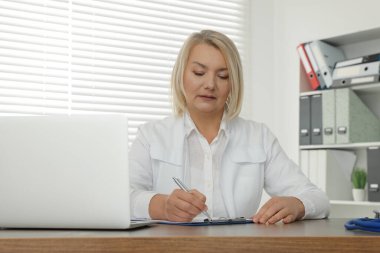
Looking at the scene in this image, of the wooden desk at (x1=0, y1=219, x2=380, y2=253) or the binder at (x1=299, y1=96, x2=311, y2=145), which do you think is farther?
the binder at (x1=299, y1=96, x2=311, y2=145)

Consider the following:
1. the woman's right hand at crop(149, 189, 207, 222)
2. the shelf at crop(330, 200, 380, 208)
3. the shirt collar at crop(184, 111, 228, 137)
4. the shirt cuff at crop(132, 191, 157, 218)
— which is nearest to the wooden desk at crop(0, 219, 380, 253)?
the woman's right hand at crop(149, 189, 207, 222)

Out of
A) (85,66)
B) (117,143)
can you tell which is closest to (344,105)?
(85,66)

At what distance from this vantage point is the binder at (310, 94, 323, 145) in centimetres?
348

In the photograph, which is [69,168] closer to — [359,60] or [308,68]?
[359,60]

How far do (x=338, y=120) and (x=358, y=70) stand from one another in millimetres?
298

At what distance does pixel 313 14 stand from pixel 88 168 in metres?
2.90

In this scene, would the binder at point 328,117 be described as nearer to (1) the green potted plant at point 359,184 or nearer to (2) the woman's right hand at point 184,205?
(1) the green potted plant at point 359,184

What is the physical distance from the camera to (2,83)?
3.31 metres

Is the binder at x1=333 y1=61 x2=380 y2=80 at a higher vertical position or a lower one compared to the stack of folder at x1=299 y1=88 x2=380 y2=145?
higher

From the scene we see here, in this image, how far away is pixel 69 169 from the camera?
48.8 inches

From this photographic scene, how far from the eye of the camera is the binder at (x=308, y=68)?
11.7ft

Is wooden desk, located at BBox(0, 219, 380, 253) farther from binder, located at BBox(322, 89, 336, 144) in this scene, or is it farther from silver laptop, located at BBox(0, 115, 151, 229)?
binder, located at BBox(322, 89, 336, 144)

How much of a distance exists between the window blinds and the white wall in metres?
0.38

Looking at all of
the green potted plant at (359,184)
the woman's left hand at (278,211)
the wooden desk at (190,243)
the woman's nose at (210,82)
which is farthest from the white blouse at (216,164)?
the green potted plant at (359,184)
